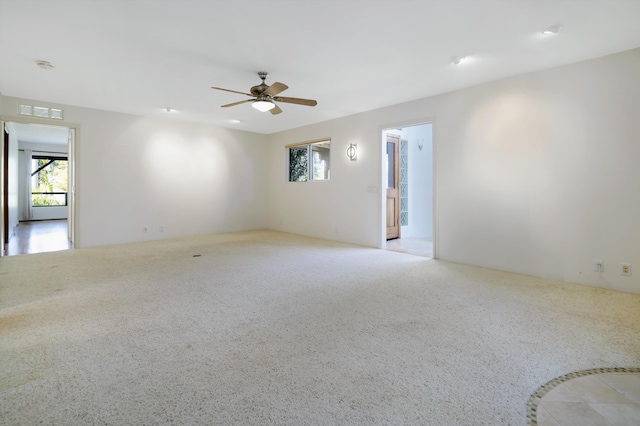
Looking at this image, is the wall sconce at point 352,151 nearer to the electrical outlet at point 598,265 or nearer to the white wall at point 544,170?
the white wall at point 544,170

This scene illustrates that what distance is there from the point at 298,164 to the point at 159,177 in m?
3.13

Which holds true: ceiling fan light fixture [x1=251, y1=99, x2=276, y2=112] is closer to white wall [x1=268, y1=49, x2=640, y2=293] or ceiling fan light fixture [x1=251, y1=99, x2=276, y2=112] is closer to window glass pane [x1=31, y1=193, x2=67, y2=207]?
white wall [x1=268, y1=49, x2=640, y2=293]

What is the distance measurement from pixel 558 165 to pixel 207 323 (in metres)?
4.27

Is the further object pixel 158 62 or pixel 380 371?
pixel 158 62

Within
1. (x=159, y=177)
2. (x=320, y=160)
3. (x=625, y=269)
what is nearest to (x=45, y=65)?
(x=159, y=177)

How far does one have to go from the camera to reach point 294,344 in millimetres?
2213

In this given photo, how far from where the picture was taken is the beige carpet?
156 centimetres

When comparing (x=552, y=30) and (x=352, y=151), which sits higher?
(x=552, y=30)

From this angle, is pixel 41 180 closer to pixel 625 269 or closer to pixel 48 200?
pixel 48 200

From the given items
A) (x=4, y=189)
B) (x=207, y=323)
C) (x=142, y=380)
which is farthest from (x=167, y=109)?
(x=142, y=380)

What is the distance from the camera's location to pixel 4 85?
457 centimetres

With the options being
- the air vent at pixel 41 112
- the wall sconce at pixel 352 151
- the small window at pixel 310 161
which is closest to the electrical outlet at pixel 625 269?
the wall sconce at pixel 352 151

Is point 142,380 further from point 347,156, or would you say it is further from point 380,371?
point 347,156

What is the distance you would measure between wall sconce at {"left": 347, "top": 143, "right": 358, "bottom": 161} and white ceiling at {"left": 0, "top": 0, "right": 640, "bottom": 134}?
1416 millimetres
